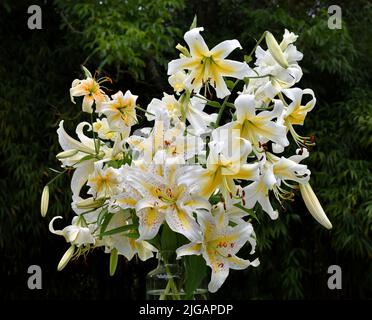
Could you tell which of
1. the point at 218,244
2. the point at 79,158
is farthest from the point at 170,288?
the point at 79,158

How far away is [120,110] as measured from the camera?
88cm

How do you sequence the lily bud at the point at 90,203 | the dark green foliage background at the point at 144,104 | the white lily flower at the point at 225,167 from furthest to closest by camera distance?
the dark green foliage background at the point at 144,104 < the lily bud at the point at 90,203 < the white lily flower at the point at 225,167

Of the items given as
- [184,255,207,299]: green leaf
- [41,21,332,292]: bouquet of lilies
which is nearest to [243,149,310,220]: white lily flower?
[41,21,332,292]: bouquet of lilies

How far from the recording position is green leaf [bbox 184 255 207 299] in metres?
0.86

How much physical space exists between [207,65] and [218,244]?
0.24m

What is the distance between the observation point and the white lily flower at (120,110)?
0.88 meters

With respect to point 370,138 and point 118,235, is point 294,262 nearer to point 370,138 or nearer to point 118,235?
point 370,138

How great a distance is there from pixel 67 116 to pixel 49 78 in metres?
0.25

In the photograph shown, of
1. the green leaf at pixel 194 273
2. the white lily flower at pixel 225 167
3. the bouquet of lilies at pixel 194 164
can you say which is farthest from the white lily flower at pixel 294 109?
the green leaf at pixel 194 273

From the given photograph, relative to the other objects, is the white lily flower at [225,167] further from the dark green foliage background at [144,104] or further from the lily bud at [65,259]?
the dark green foliage background at [144,104]

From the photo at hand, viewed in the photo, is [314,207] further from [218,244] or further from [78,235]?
[78,235]

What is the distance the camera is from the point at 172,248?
0.90 meters

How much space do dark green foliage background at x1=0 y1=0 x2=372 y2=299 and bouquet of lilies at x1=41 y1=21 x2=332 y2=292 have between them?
1.56 meters

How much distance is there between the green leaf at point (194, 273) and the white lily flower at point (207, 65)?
9.0 inches
